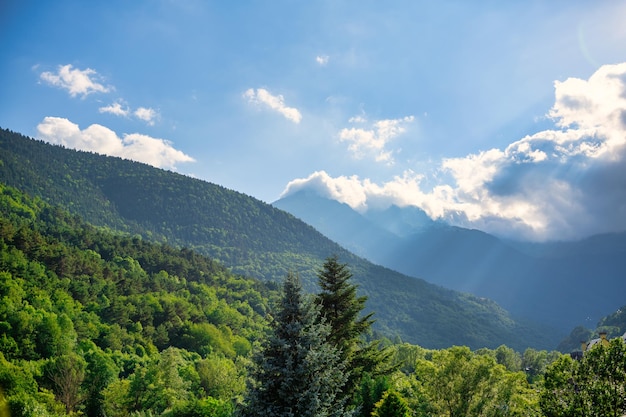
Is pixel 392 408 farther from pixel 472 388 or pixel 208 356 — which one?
pixel 208 356

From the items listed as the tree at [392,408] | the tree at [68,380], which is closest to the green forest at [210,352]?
the tree at [392,408]

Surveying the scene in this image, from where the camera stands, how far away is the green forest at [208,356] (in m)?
16.6

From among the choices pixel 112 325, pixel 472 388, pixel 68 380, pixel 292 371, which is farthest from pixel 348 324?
pixel 112 325

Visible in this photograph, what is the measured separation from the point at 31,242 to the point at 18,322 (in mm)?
35988

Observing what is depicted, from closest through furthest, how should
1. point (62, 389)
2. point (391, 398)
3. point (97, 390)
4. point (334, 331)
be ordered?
point (391, 398) → point (334, 331) → point (62, 389) → point (97, 390)

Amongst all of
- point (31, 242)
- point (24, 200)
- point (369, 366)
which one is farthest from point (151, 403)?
point (24, 200)

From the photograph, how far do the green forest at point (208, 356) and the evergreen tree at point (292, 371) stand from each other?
2.1 inches

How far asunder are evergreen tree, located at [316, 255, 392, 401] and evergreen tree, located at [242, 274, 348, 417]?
732 cm

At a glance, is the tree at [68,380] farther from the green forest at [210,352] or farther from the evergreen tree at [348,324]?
the evergreen tree at [348,324]

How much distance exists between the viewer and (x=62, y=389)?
5125 centimetres

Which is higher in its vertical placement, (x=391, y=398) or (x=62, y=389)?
(x=391, y=398)

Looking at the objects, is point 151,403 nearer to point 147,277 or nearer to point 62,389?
point 62,389

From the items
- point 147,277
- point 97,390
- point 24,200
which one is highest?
point 24,200

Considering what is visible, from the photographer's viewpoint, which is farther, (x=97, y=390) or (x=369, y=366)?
(x=97, y=390)
